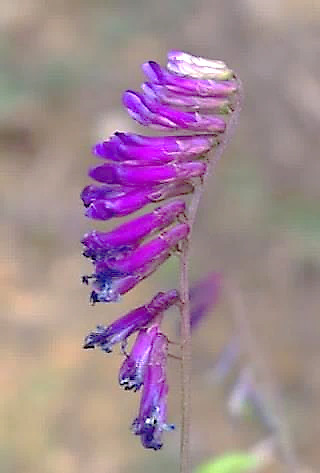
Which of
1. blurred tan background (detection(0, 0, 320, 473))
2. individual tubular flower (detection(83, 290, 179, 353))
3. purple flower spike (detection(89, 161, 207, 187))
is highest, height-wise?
blurred tan background (detection(0, 0, 320, 473))

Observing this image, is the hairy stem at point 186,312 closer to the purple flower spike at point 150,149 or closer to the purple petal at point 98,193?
the purple flower spike at point 150,149

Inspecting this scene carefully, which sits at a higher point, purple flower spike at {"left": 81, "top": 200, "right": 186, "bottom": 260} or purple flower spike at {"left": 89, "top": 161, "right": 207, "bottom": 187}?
purple flower spike at {"left": 89, "top": 161, "right": 207, "bottom": 187}

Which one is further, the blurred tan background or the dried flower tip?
the blurred tan background

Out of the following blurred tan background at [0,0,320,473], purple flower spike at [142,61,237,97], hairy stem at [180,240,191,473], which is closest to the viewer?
hairy stem at [180,240,191,473]

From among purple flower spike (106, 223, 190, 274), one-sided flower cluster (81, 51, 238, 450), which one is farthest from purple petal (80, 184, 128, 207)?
purple flower spike (106, 223, 190, 274)

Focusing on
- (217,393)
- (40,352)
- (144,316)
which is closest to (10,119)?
(40,352)

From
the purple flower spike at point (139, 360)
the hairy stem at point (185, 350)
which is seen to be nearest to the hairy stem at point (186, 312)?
the hairy stem at point (185, 350)

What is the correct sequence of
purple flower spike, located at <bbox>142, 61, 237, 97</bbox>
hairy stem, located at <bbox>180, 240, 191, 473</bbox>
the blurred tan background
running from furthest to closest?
the blurred tan background, purple flower spike, located at <bbox>142, 61, 237, 97</bbox>, hairy stem, located at <bbox>180, 240, 191, 473</bbox>

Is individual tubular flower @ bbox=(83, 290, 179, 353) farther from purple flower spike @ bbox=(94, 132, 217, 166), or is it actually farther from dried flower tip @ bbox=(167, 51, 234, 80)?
dried flower tip @ bbox=(167, 51, 234, 80)
